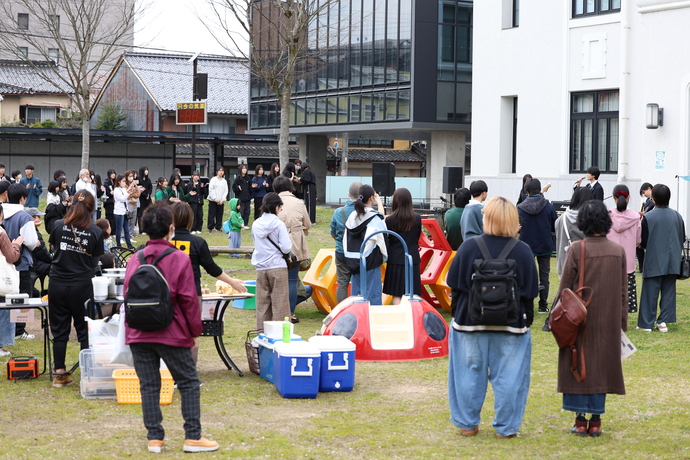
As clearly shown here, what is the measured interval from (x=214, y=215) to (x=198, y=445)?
720 inches

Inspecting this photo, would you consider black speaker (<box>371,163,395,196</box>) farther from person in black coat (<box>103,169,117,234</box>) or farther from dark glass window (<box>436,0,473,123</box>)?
person in black coat (<box>103,169,117,234</box>)

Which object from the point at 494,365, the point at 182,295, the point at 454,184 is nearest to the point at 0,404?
the point at 182,295

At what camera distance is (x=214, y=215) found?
23.8 meters

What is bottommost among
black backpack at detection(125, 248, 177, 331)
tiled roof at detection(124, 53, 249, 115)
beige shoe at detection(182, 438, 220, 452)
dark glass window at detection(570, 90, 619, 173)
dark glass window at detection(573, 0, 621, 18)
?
beige shoe at detection(182, 438, 220, 452)

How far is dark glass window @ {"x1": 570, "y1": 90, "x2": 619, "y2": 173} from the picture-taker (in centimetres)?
2286

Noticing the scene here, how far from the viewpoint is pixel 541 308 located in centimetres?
1200

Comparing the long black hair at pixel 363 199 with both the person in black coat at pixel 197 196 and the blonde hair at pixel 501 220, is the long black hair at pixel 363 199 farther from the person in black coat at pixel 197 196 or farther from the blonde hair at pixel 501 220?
the person in black coat at pixel 197 196

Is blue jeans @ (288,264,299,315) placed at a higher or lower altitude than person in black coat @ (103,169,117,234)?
lower

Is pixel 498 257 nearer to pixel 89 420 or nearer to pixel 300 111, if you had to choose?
pixel 89 420

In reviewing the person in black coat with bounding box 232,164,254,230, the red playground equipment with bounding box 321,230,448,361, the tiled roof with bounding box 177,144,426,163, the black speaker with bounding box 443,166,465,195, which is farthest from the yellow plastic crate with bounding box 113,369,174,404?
the tiled roof with bounding box 177,144,426,163

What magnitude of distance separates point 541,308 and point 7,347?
677 cm

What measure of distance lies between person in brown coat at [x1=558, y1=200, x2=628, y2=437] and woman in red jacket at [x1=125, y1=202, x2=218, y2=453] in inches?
99.0

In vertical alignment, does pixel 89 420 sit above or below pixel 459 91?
below

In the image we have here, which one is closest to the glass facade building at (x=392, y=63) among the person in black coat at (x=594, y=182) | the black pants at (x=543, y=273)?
the person in black coat at (x=594, y=182)
